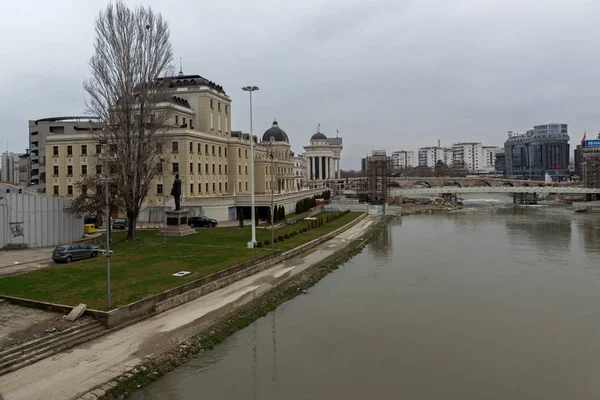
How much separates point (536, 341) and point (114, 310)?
1746 cm

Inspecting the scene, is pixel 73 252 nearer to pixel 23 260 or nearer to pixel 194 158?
pixel 23 260

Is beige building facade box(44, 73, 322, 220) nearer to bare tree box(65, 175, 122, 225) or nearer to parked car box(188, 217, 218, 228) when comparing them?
parked car box(188, 217, 218, 228)

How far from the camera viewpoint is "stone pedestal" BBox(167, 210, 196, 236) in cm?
4162

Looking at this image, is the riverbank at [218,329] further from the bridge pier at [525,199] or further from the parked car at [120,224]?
the bridge pier at [525,199]

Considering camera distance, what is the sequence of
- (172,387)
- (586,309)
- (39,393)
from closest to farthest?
(39,393) → (172,387) → (586,309)

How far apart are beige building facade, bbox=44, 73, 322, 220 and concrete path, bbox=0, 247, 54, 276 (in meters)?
17.6

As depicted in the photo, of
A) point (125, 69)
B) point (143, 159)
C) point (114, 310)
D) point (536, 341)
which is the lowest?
point (536, 341)

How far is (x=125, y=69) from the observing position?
3762 cm

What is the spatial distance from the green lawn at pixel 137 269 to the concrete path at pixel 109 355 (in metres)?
1.78

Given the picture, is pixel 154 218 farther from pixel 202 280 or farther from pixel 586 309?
pixel 586 309

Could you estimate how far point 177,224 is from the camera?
42.0 m

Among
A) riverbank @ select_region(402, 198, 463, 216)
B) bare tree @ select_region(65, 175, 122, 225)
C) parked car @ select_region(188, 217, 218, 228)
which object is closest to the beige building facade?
parked car @ select_region(188, 217, 218, 228)

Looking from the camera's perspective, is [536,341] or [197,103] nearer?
[536,341]

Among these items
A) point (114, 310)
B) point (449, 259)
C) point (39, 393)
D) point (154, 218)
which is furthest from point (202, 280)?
point (154, 218)
